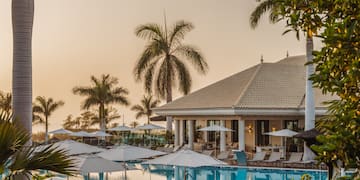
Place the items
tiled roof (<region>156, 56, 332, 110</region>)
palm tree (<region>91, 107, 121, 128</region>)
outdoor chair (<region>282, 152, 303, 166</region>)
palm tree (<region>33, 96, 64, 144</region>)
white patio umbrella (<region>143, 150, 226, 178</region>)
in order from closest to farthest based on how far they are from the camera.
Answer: white patio umbrella (<region>143, 150, 226, 178</region>) < outdoor chair (<region>282, 152, 303, 166</region>) < tiled roof (<region>156, 56, 332, 110</region>) < palm tree (<region>91, 107, 121, 128</region>) < palm tree (<region>33, 96, 64, 144</region>)

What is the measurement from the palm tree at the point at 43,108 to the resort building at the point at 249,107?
19763mm

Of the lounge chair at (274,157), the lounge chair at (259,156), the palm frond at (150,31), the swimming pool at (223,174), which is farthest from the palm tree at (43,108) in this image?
the lounge chair at (274,157)

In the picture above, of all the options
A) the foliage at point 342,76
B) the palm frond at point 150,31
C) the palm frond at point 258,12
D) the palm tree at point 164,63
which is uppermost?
the palm frond at point 150,31

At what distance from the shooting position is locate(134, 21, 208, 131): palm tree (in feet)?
128

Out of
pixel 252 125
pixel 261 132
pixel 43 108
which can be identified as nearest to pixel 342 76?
pixel 252 125

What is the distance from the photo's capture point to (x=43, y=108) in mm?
53688

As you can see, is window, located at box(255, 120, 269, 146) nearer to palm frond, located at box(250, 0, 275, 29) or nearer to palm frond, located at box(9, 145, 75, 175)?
palm frond, located at box(250, 0, 275, 29)

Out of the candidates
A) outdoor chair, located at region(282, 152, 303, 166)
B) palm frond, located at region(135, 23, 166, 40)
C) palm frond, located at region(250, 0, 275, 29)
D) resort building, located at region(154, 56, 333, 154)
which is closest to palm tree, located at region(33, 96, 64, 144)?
palm frond, located at region(135, 23, 166, 40)

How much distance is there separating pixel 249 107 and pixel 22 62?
22.2m

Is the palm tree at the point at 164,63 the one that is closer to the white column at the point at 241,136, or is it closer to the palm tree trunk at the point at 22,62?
the white column at the point at 241,136

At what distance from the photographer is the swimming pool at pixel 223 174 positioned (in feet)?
79.8

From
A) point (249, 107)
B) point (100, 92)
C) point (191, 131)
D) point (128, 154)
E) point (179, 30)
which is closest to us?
point (128, 154)

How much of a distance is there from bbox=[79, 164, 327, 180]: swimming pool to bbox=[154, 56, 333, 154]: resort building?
13.1 ft

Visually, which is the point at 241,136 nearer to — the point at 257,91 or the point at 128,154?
the point at 257,91
